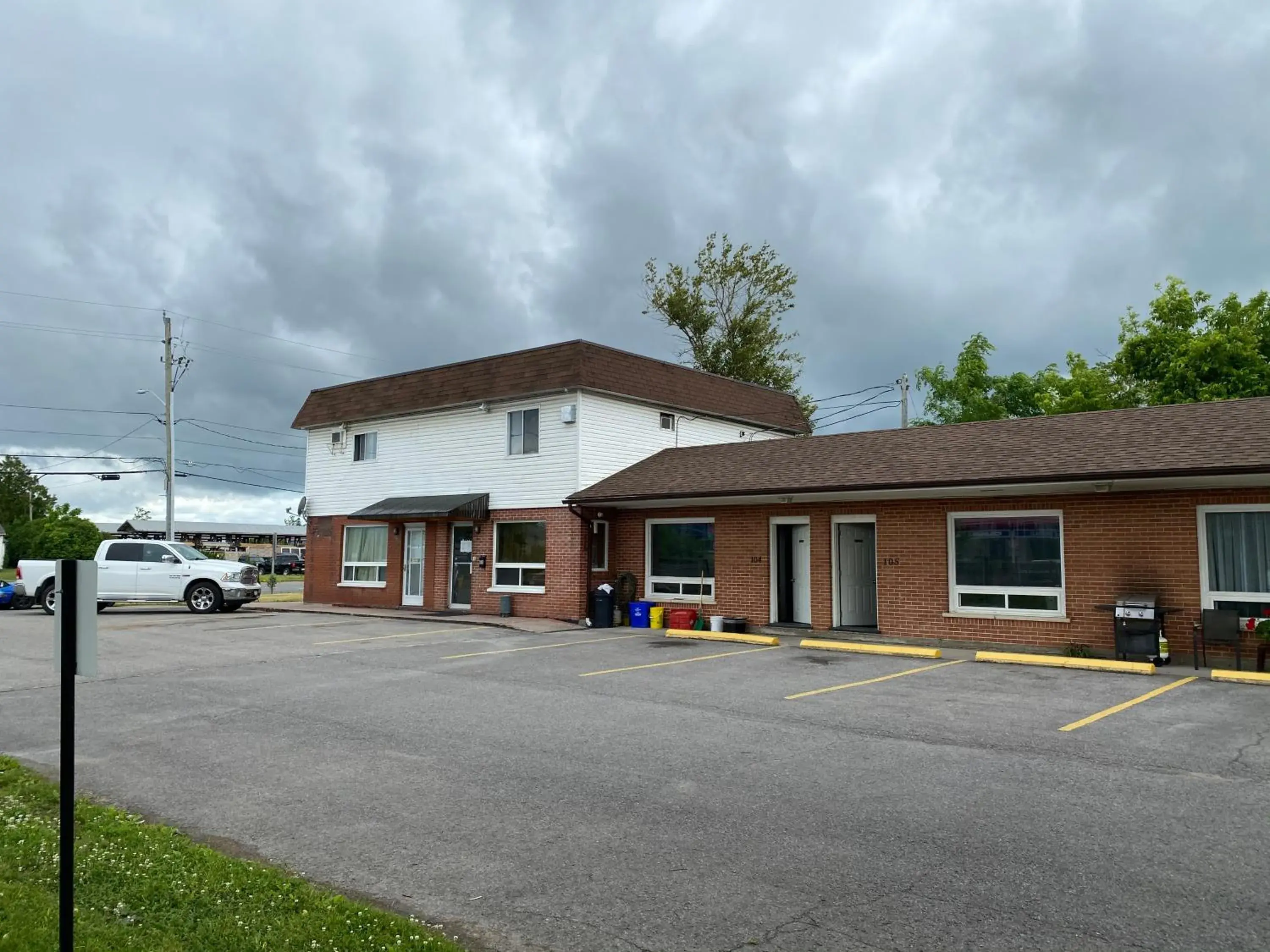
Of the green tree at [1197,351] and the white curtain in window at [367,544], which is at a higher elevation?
the green tree at [1197,351]

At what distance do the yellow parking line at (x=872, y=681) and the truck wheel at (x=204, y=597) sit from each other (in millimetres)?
18821

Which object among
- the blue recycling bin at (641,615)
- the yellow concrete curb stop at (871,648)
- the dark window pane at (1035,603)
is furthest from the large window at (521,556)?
the dark window pane at (1035,603)

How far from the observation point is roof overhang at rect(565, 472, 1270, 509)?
14.1m

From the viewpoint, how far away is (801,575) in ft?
65.2

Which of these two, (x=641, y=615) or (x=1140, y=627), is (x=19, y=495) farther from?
(x=1140, y=627)

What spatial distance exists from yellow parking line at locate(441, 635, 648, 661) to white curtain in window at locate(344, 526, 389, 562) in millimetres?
10267

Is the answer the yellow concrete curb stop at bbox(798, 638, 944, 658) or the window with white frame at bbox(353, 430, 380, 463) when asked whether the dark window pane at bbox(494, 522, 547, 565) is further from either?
the yellow concrete curb stop at bbox(798, 638, 944, 658)

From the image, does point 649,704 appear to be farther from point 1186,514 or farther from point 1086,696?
point 1186,514

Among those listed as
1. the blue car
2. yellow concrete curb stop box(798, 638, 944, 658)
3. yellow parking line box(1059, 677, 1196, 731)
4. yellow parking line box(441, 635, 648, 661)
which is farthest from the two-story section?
yellow parking line box(1059, 677, 1196, 731)

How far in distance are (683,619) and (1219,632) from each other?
9995 millimetres

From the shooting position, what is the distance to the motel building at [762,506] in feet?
48.3

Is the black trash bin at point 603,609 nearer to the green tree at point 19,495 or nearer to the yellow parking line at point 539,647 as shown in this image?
the yellow parking line at point 539,647

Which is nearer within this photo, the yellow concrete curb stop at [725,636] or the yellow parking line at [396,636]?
the yellow parking line at [396,636]

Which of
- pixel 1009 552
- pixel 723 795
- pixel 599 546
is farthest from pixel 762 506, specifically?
pixel 723 795
